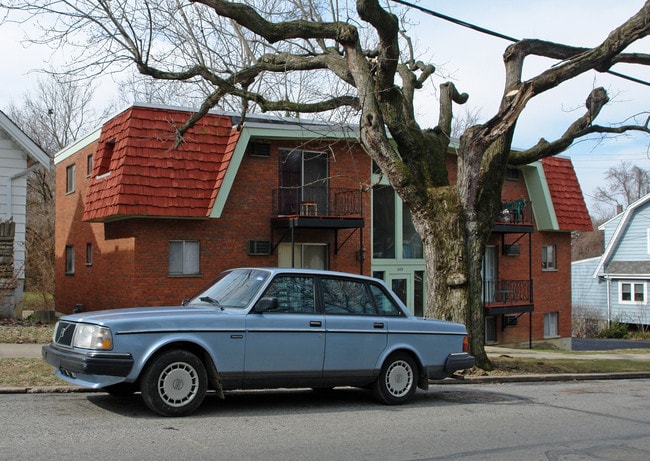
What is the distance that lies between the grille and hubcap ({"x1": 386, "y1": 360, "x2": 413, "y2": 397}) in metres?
3.85

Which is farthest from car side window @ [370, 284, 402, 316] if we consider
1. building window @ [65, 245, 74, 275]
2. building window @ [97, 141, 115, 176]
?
building window @ [65, 245, 74, 275]

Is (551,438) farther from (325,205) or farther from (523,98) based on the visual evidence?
(325,205)

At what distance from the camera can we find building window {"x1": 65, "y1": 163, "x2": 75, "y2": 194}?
24478 millimetres

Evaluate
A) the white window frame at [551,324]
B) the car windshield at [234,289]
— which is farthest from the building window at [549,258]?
the car windshield at [234,289]

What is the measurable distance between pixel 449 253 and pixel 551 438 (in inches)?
218

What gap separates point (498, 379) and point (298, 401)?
460cm

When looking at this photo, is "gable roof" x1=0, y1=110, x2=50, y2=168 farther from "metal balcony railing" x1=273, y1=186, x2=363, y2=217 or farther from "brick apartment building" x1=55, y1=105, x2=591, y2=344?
"metal balcony railing" x1=273, y1=186, x2=363, y2=217

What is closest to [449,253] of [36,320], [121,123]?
[121,123]

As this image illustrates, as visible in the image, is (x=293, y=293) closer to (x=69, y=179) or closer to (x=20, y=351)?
(x=20, y=351)

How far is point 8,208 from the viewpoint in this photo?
67.0 feet

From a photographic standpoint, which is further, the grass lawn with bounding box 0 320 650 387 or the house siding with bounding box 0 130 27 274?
the house siding with bounding box 0 130 27 274

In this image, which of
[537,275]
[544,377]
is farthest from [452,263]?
[537,275]

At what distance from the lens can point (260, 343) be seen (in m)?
8.43

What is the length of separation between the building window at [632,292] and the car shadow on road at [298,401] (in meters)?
29.9
